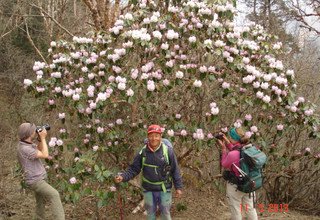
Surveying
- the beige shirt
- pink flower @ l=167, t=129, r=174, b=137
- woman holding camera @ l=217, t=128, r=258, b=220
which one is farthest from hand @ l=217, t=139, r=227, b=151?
the beige shirt

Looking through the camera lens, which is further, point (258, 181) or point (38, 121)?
point (38, 121)

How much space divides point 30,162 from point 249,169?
2.32m

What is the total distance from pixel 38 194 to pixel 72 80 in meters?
1.53

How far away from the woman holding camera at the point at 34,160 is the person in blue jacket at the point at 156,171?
0.83 metres

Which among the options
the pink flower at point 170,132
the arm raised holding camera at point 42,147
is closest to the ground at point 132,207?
the arm raised holding camera at point 42,147

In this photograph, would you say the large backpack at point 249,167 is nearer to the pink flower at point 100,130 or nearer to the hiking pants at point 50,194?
the pink flower at point 100,130

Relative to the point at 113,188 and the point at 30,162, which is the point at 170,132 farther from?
the point at 30,162

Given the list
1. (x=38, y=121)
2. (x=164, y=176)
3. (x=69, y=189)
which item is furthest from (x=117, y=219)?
(x=38, y=121)

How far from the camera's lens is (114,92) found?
4570 millimetres

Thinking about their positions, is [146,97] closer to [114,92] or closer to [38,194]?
[114,92]

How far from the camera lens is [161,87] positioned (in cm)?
446

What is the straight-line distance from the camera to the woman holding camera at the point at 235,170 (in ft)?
12.8

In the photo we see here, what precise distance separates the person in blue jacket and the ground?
1843mm

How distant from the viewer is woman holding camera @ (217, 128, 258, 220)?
3914mm
